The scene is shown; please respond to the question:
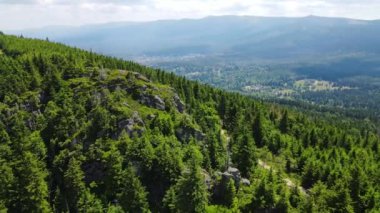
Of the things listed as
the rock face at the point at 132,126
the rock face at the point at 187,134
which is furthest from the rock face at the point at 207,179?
the rock face at the point at 132,126

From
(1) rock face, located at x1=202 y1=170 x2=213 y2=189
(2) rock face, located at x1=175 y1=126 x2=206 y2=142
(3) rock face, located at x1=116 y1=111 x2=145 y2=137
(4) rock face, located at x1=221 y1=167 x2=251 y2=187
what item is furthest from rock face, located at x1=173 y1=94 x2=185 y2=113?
(1) rock face, located at x1=202 y1=170 x2=213 y2=189

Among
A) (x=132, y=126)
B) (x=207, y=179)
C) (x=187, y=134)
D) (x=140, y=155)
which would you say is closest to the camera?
(x=207, y=179)

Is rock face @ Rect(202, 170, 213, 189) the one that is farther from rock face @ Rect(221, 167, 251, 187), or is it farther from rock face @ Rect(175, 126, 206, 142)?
rock face @ Rect(175, 126, 206, 142)

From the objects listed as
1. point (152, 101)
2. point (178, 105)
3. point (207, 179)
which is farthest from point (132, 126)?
point (178, 105)

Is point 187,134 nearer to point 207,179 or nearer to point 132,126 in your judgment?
point 132,126

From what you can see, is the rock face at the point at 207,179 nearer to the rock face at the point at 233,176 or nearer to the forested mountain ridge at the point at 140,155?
the forested mountain ridge at the point at 140,155

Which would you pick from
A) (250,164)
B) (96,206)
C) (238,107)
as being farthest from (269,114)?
(96,206)
